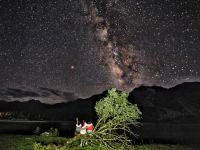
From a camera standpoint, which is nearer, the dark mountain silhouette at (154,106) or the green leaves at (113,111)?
the green leaves at (113,111)

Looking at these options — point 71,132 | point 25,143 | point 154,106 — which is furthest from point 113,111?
point 154,106

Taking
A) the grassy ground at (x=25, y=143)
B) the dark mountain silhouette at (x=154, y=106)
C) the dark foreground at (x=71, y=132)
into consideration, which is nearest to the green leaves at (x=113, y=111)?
the grassy ground at (x=25, y=143)

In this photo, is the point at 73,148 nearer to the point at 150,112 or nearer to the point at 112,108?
the point at 112,108

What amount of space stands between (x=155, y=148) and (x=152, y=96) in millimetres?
163211

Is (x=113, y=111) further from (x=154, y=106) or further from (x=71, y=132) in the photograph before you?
(x=154, y=106)

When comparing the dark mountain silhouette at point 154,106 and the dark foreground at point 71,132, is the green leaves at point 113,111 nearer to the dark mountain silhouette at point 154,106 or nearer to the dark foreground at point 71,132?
the dark foreground at point 71,132

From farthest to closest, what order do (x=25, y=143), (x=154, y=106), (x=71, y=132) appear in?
(x=154, y=106) → (x=71, y=132) → (x=25, y=143)

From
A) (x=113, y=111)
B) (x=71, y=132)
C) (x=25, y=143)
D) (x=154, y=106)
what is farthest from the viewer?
(x=154, y=106)

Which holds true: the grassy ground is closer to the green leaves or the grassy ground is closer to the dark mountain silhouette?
the green leaves

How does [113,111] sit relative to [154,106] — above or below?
below

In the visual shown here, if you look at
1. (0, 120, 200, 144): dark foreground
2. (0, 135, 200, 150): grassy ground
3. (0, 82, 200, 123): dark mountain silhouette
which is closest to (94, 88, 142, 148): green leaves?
(0, 135, 200, 150): grassy ground

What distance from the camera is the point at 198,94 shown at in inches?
7279

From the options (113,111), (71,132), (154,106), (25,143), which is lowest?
(25,143)

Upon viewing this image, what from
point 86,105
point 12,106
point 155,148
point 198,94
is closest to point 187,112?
point 198,94
